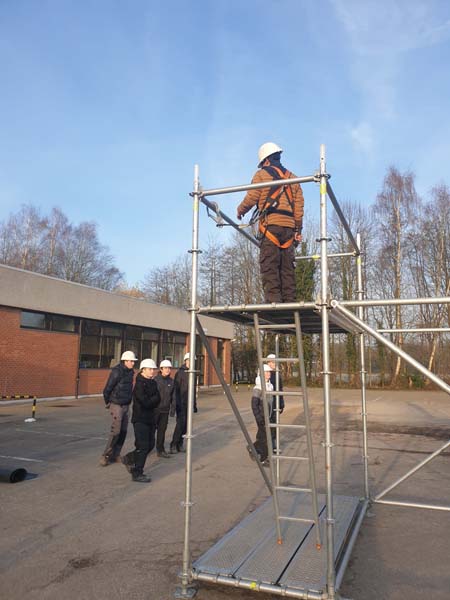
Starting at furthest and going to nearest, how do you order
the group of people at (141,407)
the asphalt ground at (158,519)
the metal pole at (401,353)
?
the group of people at (141,407) → the asphalt ground at (158,519) → the metal pole at (401,353)

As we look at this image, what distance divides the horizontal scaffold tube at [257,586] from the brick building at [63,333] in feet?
52.0

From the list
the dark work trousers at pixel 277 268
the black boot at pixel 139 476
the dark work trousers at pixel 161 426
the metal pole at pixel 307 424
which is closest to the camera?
the metal pole at pixel 307 424

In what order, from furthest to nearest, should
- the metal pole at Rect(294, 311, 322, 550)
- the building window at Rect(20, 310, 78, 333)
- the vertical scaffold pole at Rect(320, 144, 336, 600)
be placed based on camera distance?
the building window at Rect(20, 310, 78, 333), the metal pole at Rect(294, 311, 322, 550), the vertical scaffold pole at Rect(320, 144, 336, 600)

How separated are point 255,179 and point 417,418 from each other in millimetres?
13660

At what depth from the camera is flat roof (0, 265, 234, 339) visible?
58.7 ft

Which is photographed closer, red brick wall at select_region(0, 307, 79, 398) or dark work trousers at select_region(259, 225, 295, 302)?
dark work trousers at select_region(259, 225, 295, 302)

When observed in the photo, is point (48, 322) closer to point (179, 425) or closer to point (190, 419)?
point (179, 425)

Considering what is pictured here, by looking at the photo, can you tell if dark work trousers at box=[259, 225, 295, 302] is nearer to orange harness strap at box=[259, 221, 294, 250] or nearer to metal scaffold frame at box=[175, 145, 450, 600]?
orange harness strap at box=[259, 221, 294, 250]

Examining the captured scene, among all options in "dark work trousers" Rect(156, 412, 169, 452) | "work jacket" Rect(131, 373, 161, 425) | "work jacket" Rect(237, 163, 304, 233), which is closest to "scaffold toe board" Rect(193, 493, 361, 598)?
"work jacket" Rect(131, 373, 161, 425)

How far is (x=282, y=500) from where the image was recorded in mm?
5578

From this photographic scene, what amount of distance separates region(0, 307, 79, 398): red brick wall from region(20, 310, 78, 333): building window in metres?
0.23

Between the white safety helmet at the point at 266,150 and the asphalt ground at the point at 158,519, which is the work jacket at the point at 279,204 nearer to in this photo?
the white safety helmet at the point at 266,150

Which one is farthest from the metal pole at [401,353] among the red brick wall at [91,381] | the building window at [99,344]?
the red brick wall at [91,381]

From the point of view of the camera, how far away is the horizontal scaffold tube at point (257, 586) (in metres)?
3.41
